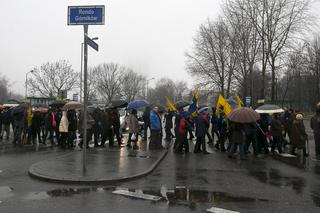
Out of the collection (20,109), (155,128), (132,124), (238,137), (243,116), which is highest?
(20,109)

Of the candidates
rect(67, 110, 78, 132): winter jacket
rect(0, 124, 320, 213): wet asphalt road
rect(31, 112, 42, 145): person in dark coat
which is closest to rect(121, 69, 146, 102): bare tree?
rect(31, 112, 42, 145): person in dark coat

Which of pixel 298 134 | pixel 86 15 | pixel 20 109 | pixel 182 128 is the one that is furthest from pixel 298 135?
pixel 20 109

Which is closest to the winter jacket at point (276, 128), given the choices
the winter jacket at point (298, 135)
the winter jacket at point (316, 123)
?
the winter jacket at point (298, 135)

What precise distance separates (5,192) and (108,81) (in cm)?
7112

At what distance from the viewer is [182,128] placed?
519 inches

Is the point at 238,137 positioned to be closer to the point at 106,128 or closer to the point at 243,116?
the point at 243,116

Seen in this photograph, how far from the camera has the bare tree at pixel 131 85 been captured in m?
80.5

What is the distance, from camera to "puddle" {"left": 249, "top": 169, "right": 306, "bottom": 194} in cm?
812

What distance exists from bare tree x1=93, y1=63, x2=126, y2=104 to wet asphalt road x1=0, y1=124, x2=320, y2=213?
216 feet

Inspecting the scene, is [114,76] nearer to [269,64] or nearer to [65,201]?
[269,64]

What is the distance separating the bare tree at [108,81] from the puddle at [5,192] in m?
68.8

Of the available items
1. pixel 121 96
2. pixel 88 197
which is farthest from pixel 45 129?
pixel 121 96

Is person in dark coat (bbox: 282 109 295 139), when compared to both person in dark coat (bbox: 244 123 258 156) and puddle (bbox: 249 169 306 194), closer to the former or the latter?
person in dark coat (bbox: 244 123 258 156)

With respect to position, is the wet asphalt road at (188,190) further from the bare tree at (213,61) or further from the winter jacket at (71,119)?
the bare tree at (213,61)
